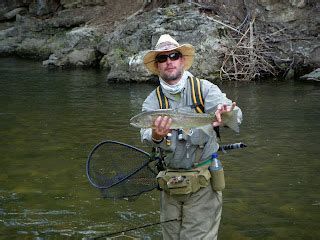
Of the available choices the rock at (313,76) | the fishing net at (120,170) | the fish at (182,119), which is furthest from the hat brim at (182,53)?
the rock at (313,76)

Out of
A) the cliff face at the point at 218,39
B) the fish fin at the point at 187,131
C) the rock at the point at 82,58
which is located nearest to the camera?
the fish fin at the point at 187,131

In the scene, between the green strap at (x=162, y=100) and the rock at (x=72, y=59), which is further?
the rock at (x=72, y=59)

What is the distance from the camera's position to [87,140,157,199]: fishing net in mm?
5617

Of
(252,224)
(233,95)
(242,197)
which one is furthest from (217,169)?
(233,95)

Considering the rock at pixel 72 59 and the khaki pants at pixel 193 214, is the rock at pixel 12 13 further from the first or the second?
the khaki pants at pixel 193 214

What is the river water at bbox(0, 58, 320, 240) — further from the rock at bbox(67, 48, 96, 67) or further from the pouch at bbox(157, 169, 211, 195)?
the rock at bbox(67, 48, 96, 67)

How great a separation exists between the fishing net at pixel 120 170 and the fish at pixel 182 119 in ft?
4.47

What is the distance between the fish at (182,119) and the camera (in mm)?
4133

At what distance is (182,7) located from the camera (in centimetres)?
2384

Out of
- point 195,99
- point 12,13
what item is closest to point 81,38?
point 12,13

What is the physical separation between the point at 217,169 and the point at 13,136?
27.1 ft

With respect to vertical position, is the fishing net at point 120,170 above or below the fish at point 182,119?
below

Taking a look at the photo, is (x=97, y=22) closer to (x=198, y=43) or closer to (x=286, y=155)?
(x=198, y=43)

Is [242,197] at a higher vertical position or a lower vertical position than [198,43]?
lower
